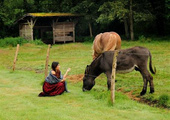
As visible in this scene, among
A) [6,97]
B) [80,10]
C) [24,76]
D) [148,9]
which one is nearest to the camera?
[6,97]

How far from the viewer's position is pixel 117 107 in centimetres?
948

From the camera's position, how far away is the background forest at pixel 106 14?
34.9 m

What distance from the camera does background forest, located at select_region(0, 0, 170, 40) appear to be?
34938 mm

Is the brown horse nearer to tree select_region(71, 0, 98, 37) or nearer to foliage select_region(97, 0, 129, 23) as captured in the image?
foliage select_region(97, 0, 129, 23)

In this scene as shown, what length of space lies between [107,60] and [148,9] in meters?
27.5

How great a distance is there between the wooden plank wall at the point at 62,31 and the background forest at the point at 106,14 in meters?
2.20

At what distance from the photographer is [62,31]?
39875mm

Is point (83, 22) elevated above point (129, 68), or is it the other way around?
point (83, 22)

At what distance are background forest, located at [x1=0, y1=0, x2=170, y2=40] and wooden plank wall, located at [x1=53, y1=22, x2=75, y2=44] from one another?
220cm

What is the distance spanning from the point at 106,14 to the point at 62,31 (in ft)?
22.4

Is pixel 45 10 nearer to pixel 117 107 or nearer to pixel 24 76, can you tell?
pixel 24 76

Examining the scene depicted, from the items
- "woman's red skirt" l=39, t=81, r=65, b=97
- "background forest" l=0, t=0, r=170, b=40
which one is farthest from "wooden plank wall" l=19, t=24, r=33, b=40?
"woman's red skirt" l=39, t=81, r=65, b=97

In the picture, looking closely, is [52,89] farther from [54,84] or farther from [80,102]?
[80,102]

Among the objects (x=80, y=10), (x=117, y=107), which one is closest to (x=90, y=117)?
(x=117, y=107)
